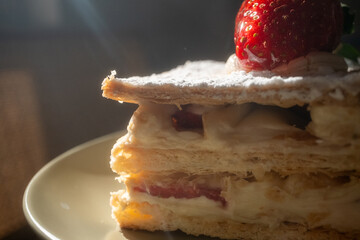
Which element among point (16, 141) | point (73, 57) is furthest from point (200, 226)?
point (73, 57)

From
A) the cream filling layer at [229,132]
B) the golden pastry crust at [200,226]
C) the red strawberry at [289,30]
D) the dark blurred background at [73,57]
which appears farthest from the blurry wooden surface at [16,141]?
the red strawberry at [289,30]

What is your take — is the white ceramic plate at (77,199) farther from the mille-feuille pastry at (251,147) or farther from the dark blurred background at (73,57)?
the dark blurred background at (73,57)

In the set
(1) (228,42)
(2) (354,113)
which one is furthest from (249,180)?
(1) (228,42)

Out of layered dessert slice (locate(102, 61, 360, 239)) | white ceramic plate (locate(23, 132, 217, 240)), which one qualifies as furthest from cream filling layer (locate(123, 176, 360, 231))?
white ceramic plate (locate(23, 132, 217, 240))

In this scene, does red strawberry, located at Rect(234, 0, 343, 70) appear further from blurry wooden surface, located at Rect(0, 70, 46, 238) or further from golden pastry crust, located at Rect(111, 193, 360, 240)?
blurry wooden surface, located at Rect(0, 70, 46, 238)

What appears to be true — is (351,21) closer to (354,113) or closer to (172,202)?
(354,113)

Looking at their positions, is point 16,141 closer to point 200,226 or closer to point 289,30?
point 200,226
